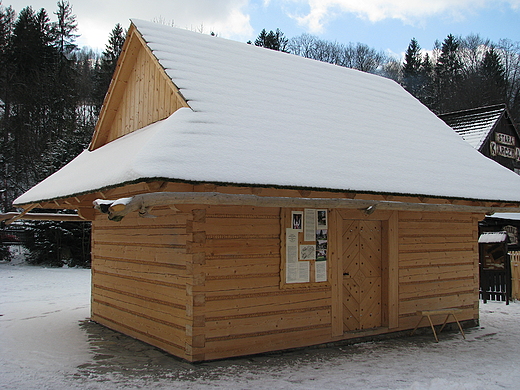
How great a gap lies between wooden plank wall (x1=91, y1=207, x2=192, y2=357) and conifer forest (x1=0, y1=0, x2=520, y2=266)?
1291 cm

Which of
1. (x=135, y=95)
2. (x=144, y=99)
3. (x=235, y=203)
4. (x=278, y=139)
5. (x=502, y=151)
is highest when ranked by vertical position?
(x=502, y=151)

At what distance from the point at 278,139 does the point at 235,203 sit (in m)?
1.58

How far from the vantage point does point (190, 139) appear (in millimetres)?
6789

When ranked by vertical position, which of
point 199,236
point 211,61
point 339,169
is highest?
point 211,61

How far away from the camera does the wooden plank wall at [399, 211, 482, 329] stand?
30.8ft

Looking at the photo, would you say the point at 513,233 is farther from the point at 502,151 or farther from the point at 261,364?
the point at 261,364

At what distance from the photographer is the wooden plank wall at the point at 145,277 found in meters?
7.34

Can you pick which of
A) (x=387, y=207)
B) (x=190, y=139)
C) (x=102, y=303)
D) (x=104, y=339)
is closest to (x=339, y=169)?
(x=387, y=207)

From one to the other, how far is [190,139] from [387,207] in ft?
11.5

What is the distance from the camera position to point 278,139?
7754 mm

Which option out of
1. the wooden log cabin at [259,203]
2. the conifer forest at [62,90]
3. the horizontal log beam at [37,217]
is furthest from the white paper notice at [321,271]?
the conifer forest at [62,90]

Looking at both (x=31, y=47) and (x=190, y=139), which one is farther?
(x=31, y=47)

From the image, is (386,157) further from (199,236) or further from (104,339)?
(104,339)

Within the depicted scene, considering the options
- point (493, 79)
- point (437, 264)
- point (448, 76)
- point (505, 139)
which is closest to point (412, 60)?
point (448, 76)
